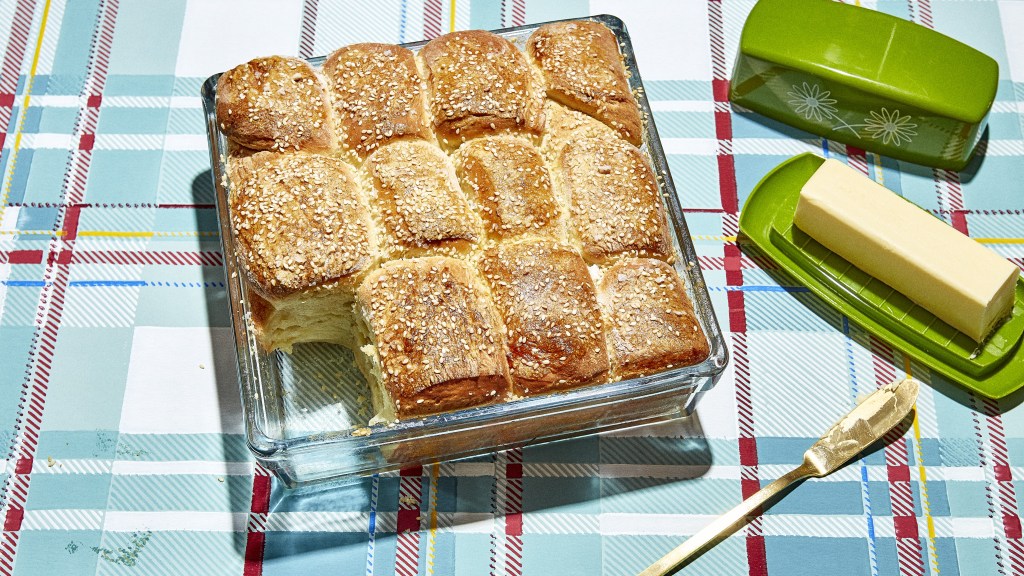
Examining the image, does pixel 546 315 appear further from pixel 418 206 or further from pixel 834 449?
pixel 834 449

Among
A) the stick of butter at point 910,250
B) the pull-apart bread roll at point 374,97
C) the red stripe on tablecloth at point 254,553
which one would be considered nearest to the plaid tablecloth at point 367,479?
the red stripe on tablecloth at point 254,553

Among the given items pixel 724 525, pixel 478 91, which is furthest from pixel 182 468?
pixel 724 525

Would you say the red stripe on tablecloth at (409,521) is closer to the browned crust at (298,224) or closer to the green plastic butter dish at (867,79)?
the browned crust at (298,224)

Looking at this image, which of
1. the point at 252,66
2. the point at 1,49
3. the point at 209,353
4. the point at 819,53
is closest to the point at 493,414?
the point at 209,353

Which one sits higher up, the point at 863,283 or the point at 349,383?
the point at 863,283

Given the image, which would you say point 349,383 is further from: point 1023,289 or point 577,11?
point 1023,289

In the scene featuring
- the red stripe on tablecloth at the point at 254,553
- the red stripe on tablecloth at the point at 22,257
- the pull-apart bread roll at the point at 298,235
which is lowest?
the red stripe on tablecloth at the point at 254,553
